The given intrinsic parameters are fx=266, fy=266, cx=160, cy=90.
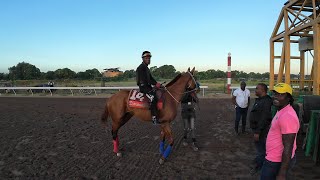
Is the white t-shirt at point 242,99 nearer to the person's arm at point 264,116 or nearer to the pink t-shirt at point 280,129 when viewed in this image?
the person's arm at point 264,116

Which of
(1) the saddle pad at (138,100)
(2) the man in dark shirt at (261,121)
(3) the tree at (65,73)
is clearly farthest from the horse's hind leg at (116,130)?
(3) the tree at (65,73)

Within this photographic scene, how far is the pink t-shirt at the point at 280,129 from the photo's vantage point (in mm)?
2646

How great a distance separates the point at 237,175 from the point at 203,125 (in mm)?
4757

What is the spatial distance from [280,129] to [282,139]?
110 millimetres

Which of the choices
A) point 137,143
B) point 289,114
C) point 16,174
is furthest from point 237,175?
point 16,174

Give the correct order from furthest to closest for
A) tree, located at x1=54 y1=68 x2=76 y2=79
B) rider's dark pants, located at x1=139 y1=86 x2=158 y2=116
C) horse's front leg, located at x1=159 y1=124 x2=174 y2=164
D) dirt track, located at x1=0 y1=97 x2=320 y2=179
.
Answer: tree, located at x1=54 y1=68 x2=76 y2=79 < rider's dark pants, located at x1=139 y1=86 x2=158 y2=116 < horse's front leg, located at x1=159 y1=124 x2=174 y2=164 < dirt track, located at x1=0 y1=97 x2=320 y2=179

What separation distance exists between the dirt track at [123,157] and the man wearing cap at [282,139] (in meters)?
2.04

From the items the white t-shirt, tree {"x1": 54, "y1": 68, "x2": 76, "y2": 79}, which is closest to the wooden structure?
the white t-shirt

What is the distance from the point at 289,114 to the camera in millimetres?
2703

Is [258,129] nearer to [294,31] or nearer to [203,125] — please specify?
[203,125]

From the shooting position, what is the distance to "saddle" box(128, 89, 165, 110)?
598 centimetres

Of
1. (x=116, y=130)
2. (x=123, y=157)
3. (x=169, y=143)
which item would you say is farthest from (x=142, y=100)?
(x=123, y=157)

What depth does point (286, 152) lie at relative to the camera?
2.64m

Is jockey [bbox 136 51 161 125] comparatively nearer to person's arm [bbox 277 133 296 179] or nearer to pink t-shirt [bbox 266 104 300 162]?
pink t-shirt [bbox 266 104 300 162]
